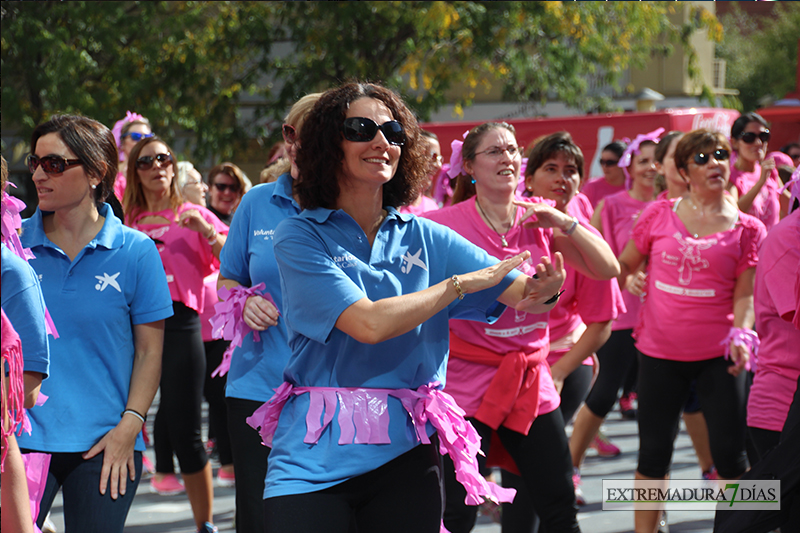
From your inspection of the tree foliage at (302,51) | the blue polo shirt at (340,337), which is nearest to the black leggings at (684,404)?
the blue polo shirt at (340,337)

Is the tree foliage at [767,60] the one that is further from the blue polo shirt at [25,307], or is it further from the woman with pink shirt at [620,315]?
the blue polo shirt at [25,307]

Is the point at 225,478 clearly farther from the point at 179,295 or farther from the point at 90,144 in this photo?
the point at 90,144

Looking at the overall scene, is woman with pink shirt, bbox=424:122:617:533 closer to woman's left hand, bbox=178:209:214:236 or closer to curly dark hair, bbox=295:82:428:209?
curly dark hair, bbox=295:82:428:209

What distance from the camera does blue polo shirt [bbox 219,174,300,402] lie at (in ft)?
11.5

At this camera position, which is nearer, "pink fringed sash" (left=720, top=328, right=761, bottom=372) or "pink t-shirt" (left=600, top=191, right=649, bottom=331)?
"pink fringed sash" (left=720, top=328, right=761, bottom=372)

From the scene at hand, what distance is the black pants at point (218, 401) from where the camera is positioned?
18.1 ft

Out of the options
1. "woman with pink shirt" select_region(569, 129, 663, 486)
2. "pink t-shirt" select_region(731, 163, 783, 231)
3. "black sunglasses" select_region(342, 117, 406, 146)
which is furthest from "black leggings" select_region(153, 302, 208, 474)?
"pink t-shirt" select_region(731, 163, 783, 231)

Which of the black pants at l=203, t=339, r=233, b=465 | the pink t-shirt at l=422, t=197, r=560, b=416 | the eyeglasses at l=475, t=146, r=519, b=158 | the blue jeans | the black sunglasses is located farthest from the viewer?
the black pants at l=203, t=339, r=233, b=465

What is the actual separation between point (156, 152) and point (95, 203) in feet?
7.09

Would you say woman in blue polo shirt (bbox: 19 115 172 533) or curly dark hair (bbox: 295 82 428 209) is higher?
curly dark hair (bbox: 295 82 428 209)

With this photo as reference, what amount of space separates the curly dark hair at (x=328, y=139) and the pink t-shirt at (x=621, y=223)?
4.22 meters

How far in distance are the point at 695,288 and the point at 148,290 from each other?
9.29 feet

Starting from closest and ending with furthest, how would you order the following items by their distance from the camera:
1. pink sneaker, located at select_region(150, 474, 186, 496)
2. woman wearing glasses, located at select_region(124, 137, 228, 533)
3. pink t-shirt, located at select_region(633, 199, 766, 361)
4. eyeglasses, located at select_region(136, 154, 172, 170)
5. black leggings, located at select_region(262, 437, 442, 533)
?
black leggings, located at select_region(262, 437, 442, 533) < pink t-shirt, located at select_region(633, 199, 766, 361) < woman wearing glasses, located at select_region(124, 137, 228, 533) < eyeglasses, located at select_region(136, 154, 172, 170) < pink sneaker, located at select_region(150, 474, 186, 496)

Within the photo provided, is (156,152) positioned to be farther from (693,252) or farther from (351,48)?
(351,48)
